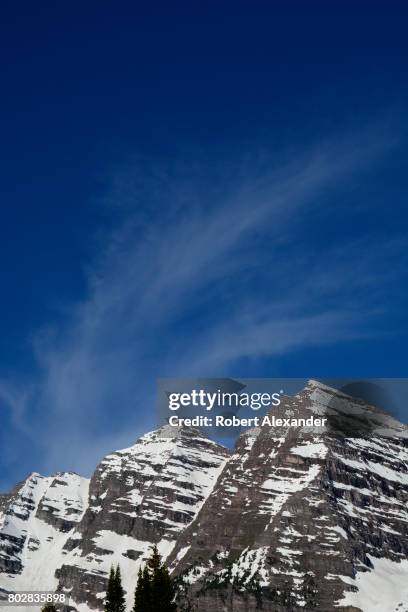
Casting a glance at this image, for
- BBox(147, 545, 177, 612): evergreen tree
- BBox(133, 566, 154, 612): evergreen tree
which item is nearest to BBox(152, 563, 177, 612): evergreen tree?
BBox(147, 545, 177, 612): evergreen tree

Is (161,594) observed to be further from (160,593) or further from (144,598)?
(144,598)

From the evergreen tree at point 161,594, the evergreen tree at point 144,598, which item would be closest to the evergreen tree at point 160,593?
the evergreen tree at point 161,594

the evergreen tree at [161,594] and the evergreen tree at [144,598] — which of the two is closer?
the evergreen tree at [161,594]

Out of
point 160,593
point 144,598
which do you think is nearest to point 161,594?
point 160,593

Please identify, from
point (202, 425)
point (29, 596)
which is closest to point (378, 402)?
point (202, 425)

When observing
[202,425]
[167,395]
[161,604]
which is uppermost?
[167,395]

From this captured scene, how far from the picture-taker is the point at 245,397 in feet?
303

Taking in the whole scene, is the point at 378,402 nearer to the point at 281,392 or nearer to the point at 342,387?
the point at 342,387

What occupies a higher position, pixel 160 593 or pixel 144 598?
pixel 144 598

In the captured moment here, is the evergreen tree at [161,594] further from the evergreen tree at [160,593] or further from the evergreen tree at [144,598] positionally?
the evergreen tree at [144,598]

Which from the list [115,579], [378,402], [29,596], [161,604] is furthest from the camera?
[29,596]

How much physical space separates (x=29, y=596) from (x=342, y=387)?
8182 centimetres

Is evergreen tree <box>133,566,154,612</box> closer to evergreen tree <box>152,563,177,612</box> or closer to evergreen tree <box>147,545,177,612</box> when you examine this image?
evergreen tree <box>147,545,177,612</box>

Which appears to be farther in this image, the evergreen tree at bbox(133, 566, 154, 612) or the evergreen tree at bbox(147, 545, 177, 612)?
the evergreen tree at bbox(133, 566, 154, 612)
